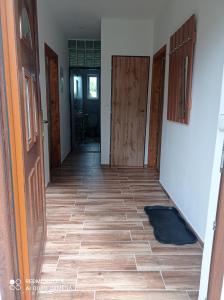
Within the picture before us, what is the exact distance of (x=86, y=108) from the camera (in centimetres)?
732

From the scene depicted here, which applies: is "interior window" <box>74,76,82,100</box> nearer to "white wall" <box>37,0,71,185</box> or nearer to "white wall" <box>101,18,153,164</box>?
"white wall" <box>37,0,71,185</box>

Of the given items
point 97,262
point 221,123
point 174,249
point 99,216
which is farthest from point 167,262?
point 221,123

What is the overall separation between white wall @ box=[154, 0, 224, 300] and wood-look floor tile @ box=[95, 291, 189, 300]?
0.40 metres

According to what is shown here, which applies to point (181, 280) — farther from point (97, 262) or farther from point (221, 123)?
point (221, 123)

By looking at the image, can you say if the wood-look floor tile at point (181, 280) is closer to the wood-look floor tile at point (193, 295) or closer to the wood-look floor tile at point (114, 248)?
the wood-look floor tile at point (193, 295)

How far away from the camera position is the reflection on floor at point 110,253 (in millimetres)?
1568

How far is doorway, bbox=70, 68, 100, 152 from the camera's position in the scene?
6.47m

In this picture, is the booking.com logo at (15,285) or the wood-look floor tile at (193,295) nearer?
the booking.com logo at (15,285)

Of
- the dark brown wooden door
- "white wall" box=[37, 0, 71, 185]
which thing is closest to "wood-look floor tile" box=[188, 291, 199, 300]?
the dark brown wooden door

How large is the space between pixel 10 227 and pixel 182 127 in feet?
6.82

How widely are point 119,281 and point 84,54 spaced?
→ 4960 mm

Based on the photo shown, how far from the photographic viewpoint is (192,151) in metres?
2.29

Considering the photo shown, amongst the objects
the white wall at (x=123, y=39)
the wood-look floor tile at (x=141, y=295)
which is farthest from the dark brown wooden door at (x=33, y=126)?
the white wall at (x=123, y=39)

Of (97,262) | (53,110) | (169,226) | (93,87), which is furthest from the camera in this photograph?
(93,87)
